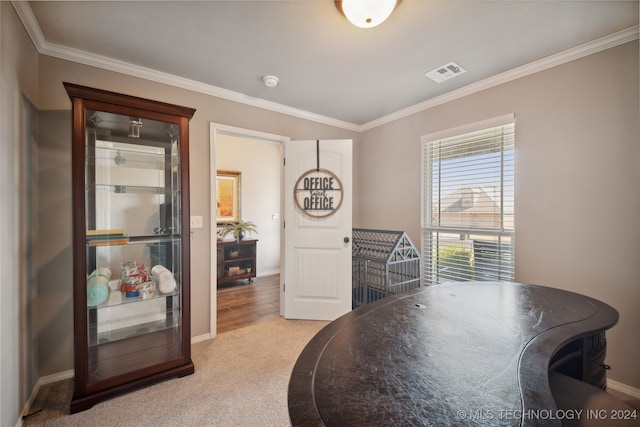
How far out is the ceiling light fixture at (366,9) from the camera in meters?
1.51

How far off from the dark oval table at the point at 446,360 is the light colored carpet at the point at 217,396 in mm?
1137

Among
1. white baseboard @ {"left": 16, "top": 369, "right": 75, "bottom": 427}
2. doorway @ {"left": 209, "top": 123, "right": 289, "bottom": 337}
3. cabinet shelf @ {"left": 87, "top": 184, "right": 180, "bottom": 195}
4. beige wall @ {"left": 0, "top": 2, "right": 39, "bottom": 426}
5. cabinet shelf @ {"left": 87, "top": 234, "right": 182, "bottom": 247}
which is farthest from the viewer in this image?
doorway @ {"left": 209, "top": 123, "right": 289, "bottom": 337}

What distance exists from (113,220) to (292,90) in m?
2.02

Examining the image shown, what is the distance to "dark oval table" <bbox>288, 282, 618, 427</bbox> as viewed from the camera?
2.03 feet

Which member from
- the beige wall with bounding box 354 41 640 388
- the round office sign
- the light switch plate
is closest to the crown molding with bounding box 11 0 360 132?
the round office sign

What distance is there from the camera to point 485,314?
1.21 meters

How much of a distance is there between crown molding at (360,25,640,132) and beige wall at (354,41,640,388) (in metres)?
0.04

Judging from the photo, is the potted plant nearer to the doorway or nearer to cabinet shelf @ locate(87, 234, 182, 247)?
the doorway

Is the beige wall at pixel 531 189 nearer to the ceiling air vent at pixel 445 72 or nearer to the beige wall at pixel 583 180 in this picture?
the beige wall at pixel 583 180

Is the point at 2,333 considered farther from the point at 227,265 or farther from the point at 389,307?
the point at 227,265

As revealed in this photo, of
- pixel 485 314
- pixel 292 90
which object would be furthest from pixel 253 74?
pixel 485 314

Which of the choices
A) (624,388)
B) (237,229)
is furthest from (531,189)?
(237,229)

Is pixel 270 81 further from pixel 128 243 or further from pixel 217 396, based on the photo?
pixel 217 396

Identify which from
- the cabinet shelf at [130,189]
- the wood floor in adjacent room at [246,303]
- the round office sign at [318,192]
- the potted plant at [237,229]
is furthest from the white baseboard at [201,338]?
the potted plant at [237,229]
